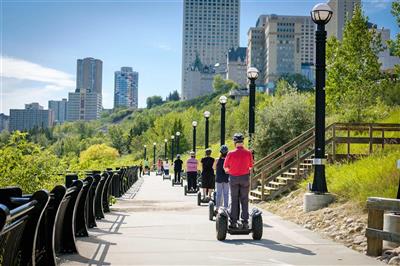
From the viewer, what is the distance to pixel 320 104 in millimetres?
14023

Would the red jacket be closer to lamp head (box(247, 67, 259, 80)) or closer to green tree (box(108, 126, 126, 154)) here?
lamp head (box(247, 67, 259, 80))

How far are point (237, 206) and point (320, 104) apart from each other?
500 centimetres

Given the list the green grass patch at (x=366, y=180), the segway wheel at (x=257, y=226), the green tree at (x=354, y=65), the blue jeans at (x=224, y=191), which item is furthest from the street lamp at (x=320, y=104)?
the green tree at (x=354, y=65)

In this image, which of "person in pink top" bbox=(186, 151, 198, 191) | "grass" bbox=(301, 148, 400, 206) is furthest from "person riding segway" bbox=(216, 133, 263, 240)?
"person in pink top" bbox=(186, 151, 198, 191)

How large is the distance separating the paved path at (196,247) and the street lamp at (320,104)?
4.69ft

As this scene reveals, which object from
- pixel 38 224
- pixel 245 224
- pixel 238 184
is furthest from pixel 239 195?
pixel 38 224

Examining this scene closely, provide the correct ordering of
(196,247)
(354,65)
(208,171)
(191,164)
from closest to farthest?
(196,247), (208,171), (191,164), (354,65)

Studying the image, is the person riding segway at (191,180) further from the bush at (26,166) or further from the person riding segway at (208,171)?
the bush at (26,166)

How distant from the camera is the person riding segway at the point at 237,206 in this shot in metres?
10.0

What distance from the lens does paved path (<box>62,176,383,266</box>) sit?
792 centimetres

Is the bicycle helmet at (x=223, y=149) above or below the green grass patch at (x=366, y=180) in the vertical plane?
above

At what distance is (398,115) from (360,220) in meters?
19.9

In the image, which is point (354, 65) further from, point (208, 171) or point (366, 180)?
point (366, 180)

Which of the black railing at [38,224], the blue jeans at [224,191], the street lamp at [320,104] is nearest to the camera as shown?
the black railing at [38,224]
